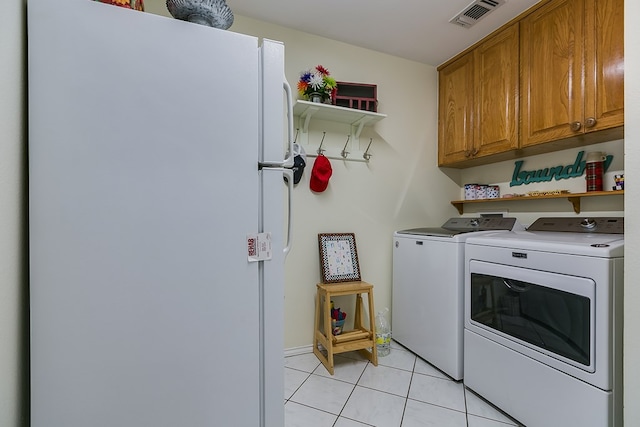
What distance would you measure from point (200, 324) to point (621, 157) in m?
2.46

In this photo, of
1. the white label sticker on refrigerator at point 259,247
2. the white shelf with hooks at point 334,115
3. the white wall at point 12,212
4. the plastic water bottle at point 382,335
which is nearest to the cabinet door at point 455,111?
the white shelf with hooks at point 334,115

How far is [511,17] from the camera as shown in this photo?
207cm

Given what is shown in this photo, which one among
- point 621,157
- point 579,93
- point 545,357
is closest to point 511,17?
point 579,93

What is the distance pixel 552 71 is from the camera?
73.9 inches

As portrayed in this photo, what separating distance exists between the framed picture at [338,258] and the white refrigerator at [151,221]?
129cm

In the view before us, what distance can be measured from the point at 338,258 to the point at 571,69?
6.31 feet

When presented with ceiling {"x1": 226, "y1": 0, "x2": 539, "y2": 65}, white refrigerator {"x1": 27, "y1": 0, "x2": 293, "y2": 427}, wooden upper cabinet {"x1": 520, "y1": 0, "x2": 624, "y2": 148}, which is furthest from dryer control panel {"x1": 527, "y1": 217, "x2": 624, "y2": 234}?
white refrigerator {"x1": 27, "y1": 0, "x2": 293, "y2": 427}

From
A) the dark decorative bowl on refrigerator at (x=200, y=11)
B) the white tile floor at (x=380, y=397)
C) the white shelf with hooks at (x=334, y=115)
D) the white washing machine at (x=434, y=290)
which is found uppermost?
the white shelf with hooks at (x=334, y=115)

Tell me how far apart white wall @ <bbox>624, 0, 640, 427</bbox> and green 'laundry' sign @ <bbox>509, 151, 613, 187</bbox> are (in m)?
1.02

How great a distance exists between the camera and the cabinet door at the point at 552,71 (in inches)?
68.7

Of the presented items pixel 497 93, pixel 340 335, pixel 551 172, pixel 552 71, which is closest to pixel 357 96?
pixel 497 93

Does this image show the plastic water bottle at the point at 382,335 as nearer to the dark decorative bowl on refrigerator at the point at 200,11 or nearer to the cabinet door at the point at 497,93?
the cabinet door at the point at 497,93

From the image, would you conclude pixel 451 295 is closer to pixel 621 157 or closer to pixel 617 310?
pixel 617 310

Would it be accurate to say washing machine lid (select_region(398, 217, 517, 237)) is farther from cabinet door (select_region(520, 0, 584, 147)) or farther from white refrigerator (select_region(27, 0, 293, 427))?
white refrigerator (select_region(27, 0, 293, 427))
